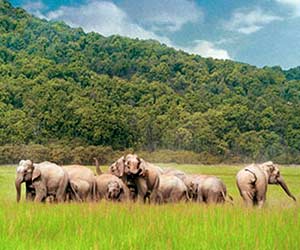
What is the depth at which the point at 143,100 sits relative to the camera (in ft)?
268

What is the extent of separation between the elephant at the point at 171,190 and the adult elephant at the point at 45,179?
2065 mm

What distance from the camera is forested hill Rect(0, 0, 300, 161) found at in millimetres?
67250

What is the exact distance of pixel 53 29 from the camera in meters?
117

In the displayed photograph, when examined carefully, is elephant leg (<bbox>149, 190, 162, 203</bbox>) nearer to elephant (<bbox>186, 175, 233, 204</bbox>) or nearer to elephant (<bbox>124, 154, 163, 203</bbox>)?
elephant (<bbox>124, 154, 163, 203</bbox>)

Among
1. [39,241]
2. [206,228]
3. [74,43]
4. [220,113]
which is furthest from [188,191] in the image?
[74,43]

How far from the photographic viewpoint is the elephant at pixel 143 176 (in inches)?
467

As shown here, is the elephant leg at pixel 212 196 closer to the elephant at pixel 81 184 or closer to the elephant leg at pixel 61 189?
the elephant at pixel 81 184

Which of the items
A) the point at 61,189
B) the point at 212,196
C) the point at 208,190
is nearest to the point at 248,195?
the point at 212,196

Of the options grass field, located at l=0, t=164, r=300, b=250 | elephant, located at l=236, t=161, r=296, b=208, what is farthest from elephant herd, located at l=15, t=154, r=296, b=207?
grass field, located at l=0, t=164, r=300, b=250

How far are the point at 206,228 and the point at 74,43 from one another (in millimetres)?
101236

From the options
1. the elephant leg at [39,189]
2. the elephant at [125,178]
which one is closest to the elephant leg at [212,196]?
the elephant at [125,178]

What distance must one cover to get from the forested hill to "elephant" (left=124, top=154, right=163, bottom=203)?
52.0 meters

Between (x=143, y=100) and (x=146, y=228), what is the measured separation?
74643 mm

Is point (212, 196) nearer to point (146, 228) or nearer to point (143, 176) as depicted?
point (143, 176)
